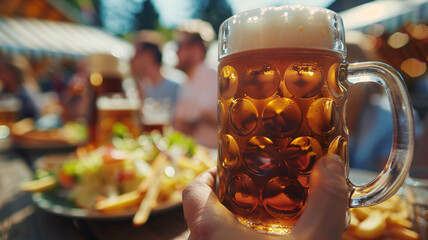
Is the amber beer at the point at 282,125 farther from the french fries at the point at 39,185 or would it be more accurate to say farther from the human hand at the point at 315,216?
the french fries at the point at 39,185

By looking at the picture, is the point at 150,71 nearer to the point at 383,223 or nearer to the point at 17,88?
the point at 17,88

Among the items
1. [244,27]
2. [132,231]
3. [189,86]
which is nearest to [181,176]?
[132,231]

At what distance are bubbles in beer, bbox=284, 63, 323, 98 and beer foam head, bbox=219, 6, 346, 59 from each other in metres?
0.04

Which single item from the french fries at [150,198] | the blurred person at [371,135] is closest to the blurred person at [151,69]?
the blurred person at [371,135]

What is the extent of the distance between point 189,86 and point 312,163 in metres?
3.59

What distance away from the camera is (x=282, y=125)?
0.54 meters

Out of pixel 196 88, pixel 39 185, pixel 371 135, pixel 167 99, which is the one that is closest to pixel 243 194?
pixel 39 185

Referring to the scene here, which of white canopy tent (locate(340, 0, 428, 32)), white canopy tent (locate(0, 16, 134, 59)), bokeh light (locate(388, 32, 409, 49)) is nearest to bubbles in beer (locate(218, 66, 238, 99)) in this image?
bokeh light (locate(388, 32, 409, 49))

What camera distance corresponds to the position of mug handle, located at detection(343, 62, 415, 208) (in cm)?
51

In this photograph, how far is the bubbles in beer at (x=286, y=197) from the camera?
21.2 inches

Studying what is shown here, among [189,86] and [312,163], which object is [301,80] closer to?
[312,163]

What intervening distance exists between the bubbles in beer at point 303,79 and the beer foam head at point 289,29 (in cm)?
4

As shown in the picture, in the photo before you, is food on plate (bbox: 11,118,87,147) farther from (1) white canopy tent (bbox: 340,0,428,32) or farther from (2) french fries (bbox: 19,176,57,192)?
(1) white canopy tent (bbox: 340,0,428,32)

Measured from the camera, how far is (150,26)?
2684 cm
